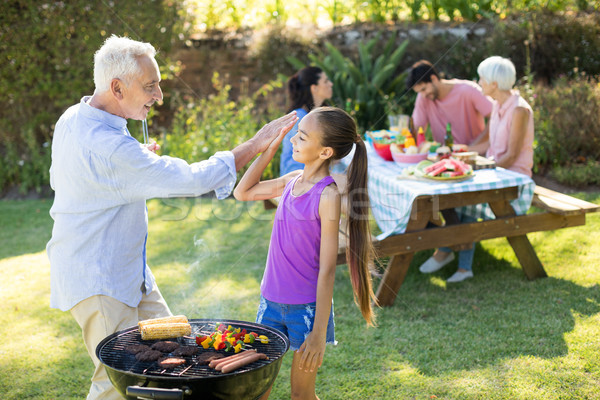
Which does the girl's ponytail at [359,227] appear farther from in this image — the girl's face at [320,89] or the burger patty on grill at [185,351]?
the girl's face at [320,89]

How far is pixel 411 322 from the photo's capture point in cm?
425

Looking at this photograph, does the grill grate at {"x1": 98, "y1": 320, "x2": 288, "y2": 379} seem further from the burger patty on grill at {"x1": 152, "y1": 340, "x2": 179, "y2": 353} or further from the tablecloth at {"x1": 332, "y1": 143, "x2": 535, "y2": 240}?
the tablecloth at {"x1": 332, "y1": 143, "x2": 535, "y2": 240}

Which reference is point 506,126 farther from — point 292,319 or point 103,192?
point 103,192

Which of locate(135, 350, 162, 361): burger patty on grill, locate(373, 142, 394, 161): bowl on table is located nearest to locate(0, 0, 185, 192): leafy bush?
locate(373, 142, 394, 161): bowl on table

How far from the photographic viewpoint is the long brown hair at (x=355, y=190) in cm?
263

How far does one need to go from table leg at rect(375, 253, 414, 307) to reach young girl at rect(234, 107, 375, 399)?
1837 millimetres

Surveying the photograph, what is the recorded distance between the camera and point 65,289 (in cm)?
250

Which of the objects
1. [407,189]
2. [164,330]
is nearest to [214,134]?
[407,189]

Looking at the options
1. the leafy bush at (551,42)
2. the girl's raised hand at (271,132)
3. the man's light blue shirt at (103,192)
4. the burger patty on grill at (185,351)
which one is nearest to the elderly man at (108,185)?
the man's light blue shirt at (103,192)

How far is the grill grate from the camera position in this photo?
2117 millimetres

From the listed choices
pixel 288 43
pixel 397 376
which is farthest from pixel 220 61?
pixel 397 376

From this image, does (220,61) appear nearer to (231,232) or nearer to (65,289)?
(231,232)

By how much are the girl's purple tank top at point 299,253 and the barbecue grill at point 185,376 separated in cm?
27

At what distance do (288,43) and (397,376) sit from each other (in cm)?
812
